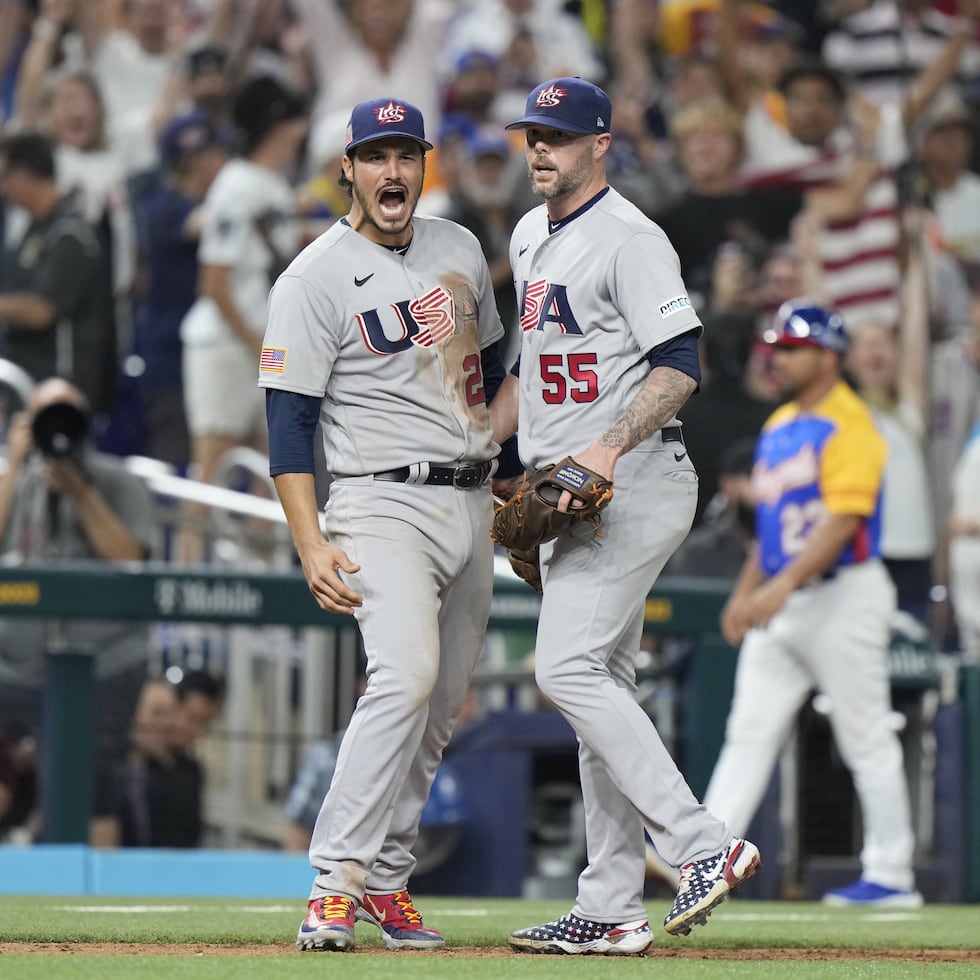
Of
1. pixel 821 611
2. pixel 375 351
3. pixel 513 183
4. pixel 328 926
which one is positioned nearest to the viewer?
pixel 328 926

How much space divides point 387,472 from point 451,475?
16 centimetres

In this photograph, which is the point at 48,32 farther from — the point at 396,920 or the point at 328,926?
the point at 328,926

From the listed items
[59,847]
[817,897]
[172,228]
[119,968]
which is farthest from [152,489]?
[119,968]

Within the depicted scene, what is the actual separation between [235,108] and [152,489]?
8.75 feet

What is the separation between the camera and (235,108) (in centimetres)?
Answer: 974

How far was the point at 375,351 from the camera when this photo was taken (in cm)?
437

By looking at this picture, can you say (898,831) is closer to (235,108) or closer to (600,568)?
(600,568)

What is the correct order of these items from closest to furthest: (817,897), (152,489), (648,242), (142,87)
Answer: (648,242), (817,897), (152,489), (142,87)

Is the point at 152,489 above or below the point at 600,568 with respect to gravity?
above

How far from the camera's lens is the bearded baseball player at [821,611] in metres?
6.70

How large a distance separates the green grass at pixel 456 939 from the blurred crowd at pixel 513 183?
9.91ft

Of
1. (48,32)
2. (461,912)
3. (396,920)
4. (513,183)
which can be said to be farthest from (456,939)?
(48,32)

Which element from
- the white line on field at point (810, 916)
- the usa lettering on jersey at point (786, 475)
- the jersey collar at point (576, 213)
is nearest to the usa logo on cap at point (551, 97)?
the jersey collar at point (576, 213)

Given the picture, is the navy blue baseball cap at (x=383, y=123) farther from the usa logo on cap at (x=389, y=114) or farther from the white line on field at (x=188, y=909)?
the white line on field at (x=188, y=909)
